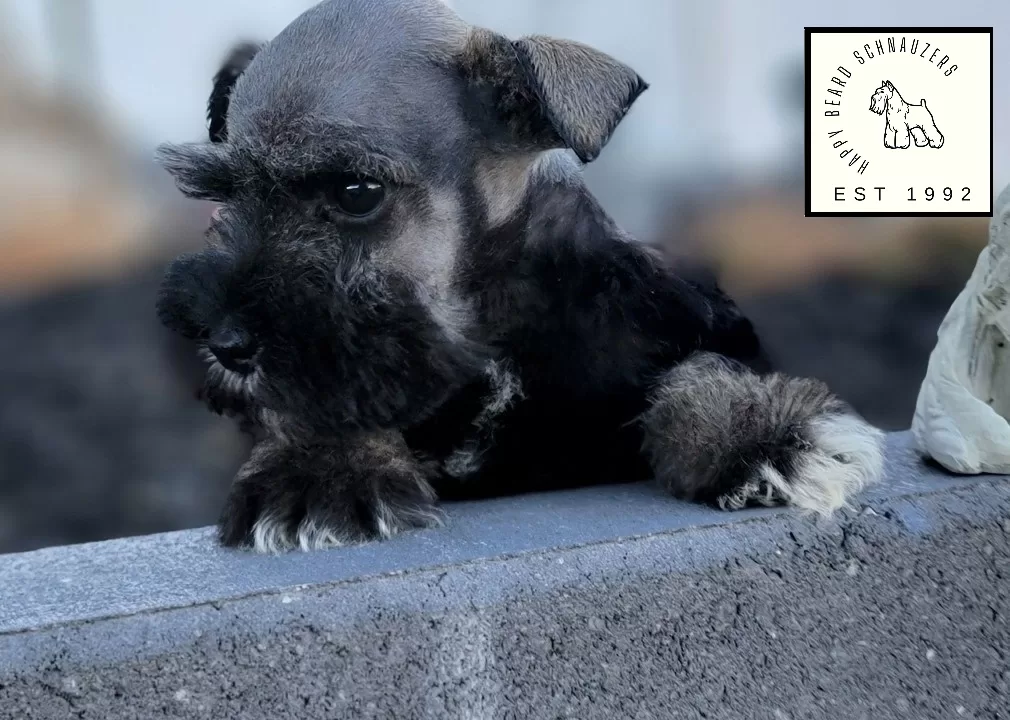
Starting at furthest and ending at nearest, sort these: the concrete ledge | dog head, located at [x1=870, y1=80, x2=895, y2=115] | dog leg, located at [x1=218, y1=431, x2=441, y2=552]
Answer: dog head, located at [x1=870, y1=80, x2=895, y2=115]
dog leg, located at [x1=218, y1=431, x2=441, y2=552]
the concrete ledge

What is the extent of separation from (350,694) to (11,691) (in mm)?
457

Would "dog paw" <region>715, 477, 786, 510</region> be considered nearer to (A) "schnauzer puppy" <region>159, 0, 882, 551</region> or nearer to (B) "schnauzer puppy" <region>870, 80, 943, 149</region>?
(A) "schnauzer puppy" <region>159, 0, 882, 551</region>

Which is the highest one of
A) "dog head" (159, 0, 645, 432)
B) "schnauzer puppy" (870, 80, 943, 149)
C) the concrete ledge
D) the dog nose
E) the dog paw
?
"schnauzer puppy" (870, 80, 943, 149)

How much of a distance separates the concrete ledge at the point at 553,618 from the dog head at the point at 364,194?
0.30 meters

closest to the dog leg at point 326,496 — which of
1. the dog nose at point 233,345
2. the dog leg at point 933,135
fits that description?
the dog nose at point 233,345

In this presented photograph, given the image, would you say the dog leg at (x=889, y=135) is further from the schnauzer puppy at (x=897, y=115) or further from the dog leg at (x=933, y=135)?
the dog leg at (x=933, y=135)

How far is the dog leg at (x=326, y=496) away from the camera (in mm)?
1532

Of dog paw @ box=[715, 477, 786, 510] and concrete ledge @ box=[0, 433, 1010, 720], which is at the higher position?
dog paw @ box=[715, 477, 786, 510]

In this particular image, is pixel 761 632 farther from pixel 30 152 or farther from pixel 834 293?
pixel 30 152

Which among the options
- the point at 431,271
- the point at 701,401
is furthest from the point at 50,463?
the point at 701,401

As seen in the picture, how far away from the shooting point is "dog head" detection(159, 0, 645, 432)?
139cm

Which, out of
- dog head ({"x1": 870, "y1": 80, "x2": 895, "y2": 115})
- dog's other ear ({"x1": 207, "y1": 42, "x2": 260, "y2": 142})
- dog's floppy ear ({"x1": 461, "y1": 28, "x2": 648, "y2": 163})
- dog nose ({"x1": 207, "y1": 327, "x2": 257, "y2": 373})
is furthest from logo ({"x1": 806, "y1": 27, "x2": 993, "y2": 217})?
dog nose ({"x1": 207, "y1": 327, "x2": 257, "y2": 373})

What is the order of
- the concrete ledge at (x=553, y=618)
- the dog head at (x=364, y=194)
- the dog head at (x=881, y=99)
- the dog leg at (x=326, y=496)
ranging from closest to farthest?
1. the concrete ledge at (x=553, y=618)
2. the dog head at (x=364, y=194)
3. the dog leg at (x=326, y=496)
4. the dog head at (x=881, y=99)

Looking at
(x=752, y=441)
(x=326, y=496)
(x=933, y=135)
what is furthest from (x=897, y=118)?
(x=326, y=496)
